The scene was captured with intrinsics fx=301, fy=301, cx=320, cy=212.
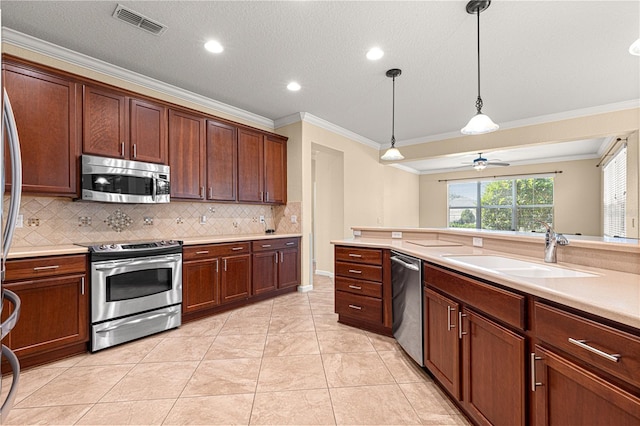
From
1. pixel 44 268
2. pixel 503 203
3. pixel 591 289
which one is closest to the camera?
pixel 591 289

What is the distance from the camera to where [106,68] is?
3.07 metres

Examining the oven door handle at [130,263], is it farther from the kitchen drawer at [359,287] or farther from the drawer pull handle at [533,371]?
the drawer pull handle at [533,371]

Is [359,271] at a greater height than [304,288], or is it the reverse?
[359,271]

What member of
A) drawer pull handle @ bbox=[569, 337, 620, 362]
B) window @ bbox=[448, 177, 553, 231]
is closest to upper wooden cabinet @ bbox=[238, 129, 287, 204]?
drawer pull handle @ bbox=[569, 337, 620, 362]

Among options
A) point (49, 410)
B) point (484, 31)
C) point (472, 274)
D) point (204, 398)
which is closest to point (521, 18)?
point (484, 31)

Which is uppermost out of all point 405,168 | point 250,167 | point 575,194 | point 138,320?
point 405,168

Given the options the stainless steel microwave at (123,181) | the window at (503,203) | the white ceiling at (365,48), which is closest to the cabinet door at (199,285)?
the stainless steel microwave at (123,181)

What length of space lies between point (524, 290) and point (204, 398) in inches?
75.2

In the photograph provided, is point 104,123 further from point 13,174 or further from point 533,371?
point 533,371

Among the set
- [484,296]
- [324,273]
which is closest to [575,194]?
[324,273]

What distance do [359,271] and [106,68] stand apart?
329 cm

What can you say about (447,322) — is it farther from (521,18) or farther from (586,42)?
(586,42)

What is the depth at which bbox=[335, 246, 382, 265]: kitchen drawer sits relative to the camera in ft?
9.48

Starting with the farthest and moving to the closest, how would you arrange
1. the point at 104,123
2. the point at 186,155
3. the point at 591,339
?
the point at 186,155 → the point at 104,123 → the point at 591,339
